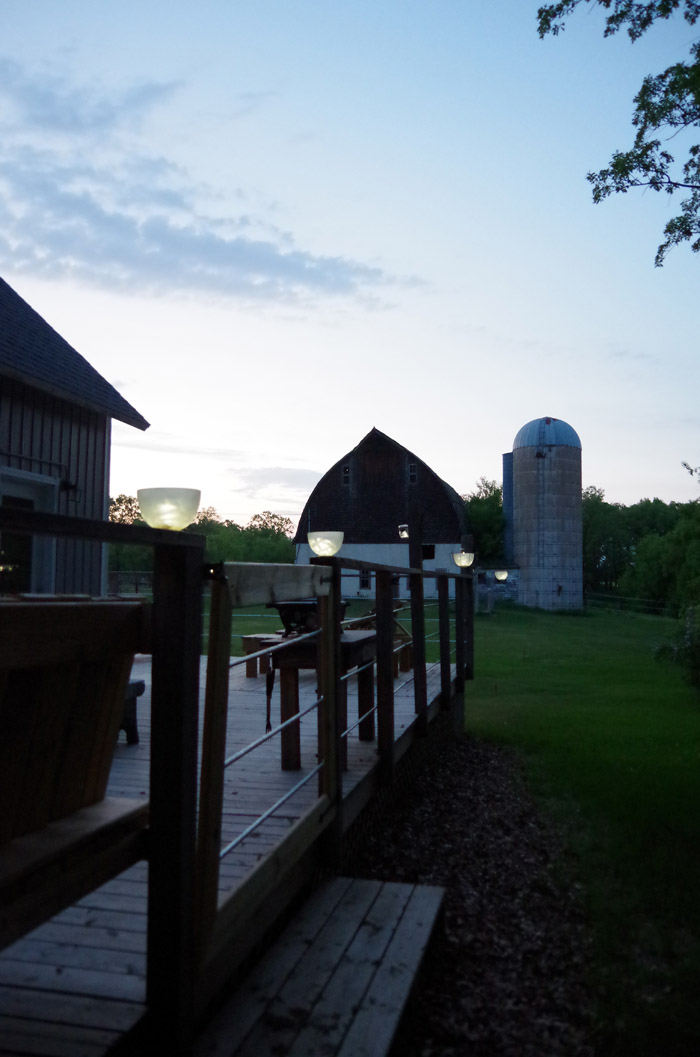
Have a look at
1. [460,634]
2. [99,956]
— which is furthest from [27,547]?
[99,956]

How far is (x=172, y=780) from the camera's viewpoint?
1.83 metres

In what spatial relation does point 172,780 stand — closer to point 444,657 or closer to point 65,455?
point 444,657

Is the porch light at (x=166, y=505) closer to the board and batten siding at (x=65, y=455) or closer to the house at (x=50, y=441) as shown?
the house at (x=50, y=441)

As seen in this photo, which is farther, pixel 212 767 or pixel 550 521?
pixel 550 521

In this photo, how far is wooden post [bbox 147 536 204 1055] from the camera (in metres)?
1.82

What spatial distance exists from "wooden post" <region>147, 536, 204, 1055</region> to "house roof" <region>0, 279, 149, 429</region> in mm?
5548

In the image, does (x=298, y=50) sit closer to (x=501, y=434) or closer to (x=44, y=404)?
(x=44, y=404)

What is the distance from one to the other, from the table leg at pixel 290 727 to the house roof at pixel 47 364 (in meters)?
4.03

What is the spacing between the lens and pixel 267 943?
2.67 meters

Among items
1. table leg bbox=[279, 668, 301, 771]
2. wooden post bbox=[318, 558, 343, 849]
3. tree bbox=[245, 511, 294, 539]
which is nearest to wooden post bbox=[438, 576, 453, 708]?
table leg bbox=[279, 668, 301, 771]

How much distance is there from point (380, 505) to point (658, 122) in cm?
2464

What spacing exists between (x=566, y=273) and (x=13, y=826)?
502 inches

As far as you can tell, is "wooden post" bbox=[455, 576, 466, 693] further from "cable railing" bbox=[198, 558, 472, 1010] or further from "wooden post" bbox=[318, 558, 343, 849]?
"wooden post" bbox=[318, 558, 343, 849]

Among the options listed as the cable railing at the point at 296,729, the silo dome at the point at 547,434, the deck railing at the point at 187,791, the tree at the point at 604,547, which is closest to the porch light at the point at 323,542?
the cable railing at the point at 296,729
